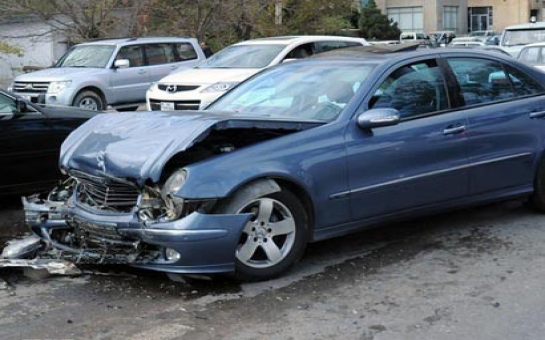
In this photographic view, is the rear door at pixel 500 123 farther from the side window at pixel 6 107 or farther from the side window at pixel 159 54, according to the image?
the side window at pixel 159 54

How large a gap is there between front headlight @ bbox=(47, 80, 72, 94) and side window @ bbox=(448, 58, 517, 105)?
9571 millimetres

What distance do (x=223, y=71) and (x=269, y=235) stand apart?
7537 mm

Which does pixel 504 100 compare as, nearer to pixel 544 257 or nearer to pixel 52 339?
pixel 544 257

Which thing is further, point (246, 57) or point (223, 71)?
point (246, 57)

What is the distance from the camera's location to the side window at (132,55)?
15.3 meters

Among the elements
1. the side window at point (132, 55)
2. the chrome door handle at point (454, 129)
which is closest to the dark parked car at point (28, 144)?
the chrome door handle at point (454, 129)

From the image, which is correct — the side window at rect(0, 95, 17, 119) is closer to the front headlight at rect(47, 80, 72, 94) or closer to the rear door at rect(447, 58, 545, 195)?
the rear door at rect(447, 58, 545, 195)

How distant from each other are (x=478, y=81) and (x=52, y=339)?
406cm

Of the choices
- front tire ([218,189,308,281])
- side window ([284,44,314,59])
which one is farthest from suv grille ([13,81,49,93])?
front tire ([218,189,308,281])

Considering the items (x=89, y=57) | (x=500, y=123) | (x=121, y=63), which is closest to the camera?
(x=500, y=123)

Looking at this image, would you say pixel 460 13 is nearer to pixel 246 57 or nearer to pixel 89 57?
pixel 89 57

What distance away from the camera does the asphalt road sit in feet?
13.7

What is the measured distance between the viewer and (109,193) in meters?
4.97

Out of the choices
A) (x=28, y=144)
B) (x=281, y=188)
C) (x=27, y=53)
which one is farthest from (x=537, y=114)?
(x=27, y=53)
